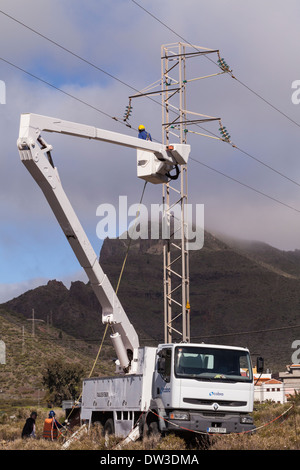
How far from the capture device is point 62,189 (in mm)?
19094

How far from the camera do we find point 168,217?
1129 inches

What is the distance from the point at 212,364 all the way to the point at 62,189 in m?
5.93

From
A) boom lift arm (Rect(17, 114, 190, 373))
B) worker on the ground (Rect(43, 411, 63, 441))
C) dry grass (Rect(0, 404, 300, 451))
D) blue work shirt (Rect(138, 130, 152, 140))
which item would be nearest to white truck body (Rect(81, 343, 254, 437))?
dry grass (Rect(0, 404, 300, 451))

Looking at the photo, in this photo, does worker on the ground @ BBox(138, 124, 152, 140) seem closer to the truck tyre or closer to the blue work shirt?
the blue work shirt

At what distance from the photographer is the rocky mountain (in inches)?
5423

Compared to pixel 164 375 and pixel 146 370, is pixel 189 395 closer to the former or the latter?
pixel 164 375

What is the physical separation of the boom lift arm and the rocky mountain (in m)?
104

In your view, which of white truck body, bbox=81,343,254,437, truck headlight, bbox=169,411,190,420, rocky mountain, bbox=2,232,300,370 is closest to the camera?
truck headlight, bbox=169,411,190,420

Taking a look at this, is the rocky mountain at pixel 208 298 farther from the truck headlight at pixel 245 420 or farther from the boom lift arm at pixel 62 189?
the truck headlight at pixel 245 420

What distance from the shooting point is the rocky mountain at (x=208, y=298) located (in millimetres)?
137750

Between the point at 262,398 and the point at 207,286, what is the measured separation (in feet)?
298

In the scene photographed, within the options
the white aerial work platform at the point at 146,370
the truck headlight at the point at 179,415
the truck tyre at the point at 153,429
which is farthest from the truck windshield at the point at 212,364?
the truck tyre at the point at 153,429
